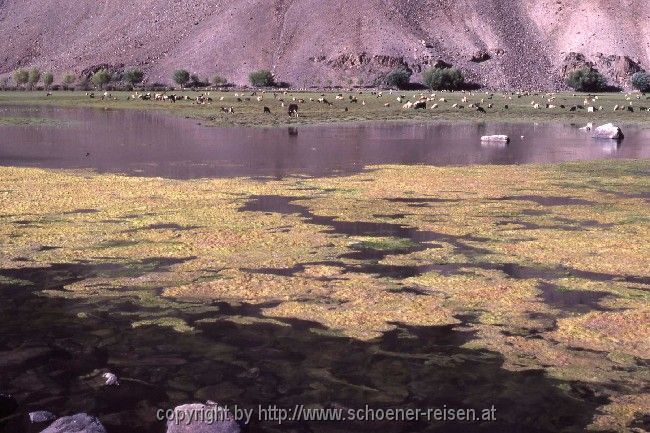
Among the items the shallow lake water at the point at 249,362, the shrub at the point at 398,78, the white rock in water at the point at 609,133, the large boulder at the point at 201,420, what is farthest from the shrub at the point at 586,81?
the large boulder at the point at 201,420

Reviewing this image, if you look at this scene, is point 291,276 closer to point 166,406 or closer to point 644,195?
point 166,406

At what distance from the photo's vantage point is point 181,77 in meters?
118

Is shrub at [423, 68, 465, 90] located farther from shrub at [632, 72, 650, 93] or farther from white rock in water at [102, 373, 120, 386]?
white rock in water at [102, 373, 120, 386]

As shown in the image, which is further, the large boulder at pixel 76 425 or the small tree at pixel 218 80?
the small tree at pixel 218 80

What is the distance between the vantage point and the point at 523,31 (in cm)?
13362

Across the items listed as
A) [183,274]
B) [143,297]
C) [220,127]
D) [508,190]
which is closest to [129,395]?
[143,297]

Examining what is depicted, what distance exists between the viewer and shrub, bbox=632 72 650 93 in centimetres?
11438

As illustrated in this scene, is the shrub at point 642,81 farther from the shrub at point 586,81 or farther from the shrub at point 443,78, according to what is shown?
the shrub at point 443,78

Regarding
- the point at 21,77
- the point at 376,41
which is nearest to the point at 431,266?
the point at 376,41

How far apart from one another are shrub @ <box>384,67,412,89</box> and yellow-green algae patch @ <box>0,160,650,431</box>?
314 feet

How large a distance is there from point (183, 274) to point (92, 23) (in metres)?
146

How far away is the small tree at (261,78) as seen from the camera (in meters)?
117

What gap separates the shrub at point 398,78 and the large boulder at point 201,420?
112 m

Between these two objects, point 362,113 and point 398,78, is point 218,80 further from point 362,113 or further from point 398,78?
point 362,113
